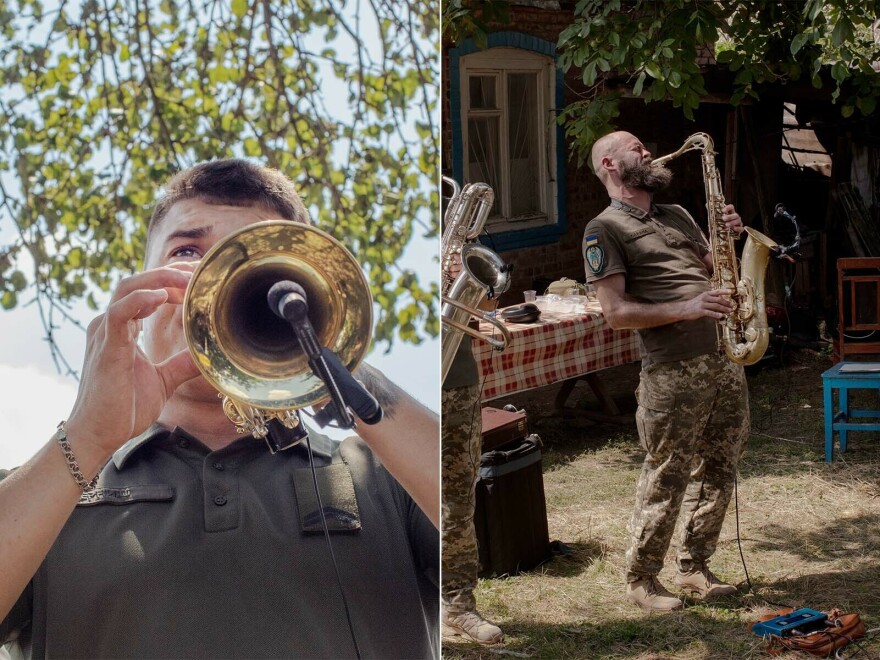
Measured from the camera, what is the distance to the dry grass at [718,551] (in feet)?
12.5

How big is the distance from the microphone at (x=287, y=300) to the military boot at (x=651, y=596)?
8.53 feet

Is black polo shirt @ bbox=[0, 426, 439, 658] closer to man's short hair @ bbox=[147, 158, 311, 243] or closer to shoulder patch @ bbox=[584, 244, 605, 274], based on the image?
man's short hair @ bbox=[147, 158, 311, 243]

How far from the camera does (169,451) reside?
195 centimetres

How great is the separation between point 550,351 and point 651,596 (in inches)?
70.6

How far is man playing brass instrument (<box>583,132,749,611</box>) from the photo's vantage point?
3742 millimetres

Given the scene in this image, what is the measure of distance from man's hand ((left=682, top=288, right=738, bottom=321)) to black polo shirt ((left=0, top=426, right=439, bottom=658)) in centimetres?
182

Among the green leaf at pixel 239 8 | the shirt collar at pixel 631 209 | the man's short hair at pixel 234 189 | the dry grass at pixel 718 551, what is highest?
the green leaf at pixel 239 8

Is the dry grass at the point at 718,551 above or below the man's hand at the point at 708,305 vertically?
below

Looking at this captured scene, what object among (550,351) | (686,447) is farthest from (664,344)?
(550,351)

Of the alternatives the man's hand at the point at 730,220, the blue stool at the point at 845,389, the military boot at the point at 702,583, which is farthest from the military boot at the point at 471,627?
the blue stool at the point at 845,389

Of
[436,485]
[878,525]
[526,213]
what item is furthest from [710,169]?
[526,213]

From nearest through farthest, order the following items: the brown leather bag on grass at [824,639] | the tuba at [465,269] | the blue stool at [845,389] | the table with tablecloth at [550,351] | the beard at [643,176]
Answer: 1. the tuba at [465,269]
2. the brown leather bag on grass at [824,639]
3. the beard at [643,176]
4. the table with tablecloth at [550,351]
5. the blue stool at [845,389]

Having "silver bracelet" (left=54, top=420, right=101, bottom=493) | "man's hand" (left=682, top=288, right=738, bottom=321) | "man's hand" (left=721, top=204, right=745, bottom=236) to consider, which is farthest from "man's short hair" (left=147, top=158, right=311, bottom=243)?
"man's hand" (left=721, top=204, right=745, bottom=236)

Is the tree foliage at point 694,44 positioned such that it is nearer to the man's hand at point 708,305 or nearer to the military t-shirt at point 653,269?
the military t-shirt at point 653,269
